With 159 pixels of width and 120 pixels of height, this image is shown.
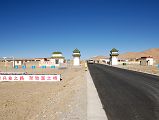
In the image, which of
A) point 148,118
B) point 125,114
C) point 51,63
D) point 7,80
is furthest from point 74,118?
point 51,63

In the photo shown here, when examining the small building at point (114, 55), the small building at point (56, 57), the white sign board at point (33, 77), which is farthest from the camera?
the small building at point (114, 55)

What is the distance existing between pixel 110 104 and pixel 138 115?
252 centimetres

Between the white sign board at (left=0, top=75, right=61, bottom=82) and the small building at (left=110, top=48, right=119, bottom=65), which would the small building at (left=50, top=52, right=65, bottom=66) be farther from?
the white sign board at (left=0, top=75, right=61, bottom=82)

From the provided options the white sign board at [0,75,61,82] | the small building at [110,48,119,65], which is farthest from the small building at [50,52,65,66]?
the white sign board at [0,75,61,82]

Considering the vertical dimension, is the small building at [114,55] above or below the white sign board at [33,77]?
above

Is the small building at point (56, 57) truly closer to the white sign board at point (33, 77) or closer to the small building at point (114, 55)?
the small building at point (114, 55)

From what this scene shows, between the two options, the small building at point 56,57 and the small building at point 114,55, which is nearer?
the small building at point 56,57

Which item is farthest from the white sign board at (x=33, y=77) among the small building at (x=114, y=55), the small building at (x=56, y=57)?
the small building at (x=114, y=55)

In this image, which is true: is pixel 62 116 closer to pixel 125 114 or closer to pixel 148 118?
pixel 125 114

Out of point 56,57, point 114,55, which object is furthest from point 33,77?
point 114,55

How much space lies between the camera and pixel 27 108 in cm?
1253

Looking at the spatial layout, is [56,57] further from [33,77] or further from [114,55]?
[33,77]

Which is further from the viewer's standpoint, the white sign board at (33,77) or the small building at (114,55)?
the small building at (114,55)

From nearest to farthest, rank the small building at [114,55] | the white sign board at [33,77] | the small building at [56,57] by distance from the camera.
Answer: the white sign board at [33,77]
the small building at [56,57]
the small building at [114,55]
